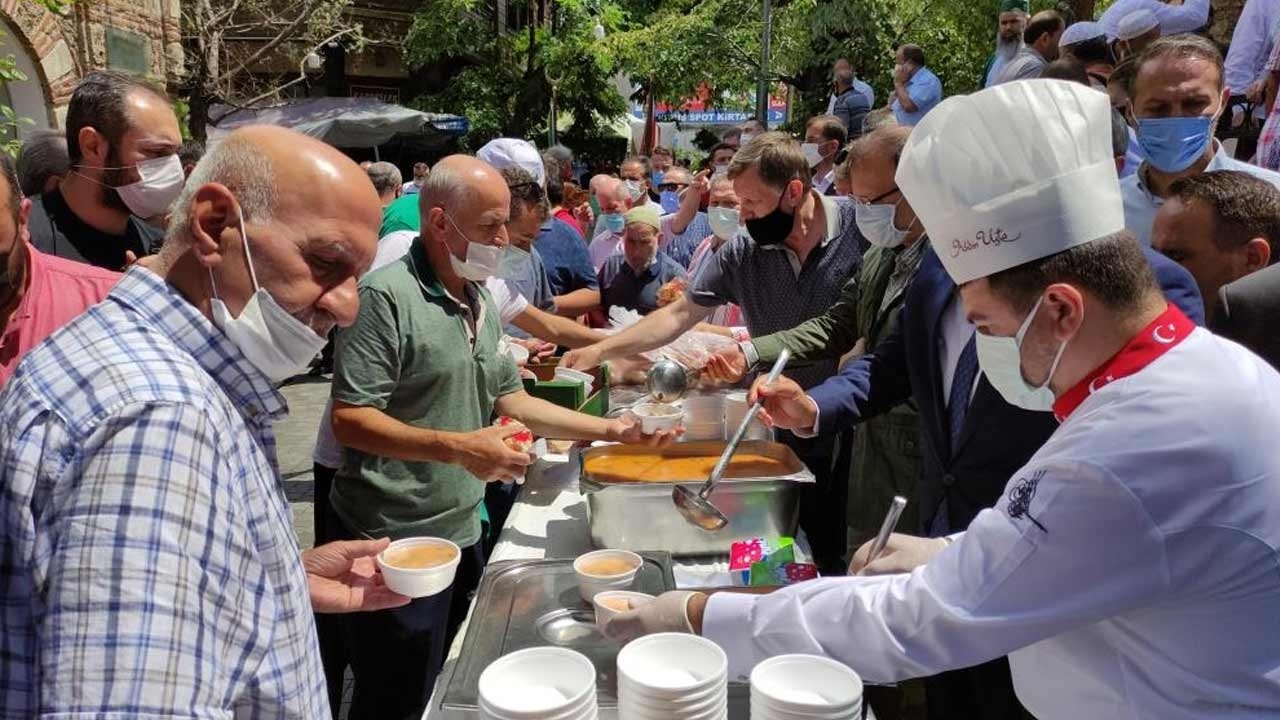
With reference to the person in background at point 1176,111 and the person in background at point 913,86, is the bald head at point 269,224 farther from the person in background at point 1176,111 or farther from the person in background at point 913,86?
the person in background at point 913,86

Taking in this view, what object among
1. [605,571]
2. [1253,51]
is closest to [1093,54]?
[1253,51]

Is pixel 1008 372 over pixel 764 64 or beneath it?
over

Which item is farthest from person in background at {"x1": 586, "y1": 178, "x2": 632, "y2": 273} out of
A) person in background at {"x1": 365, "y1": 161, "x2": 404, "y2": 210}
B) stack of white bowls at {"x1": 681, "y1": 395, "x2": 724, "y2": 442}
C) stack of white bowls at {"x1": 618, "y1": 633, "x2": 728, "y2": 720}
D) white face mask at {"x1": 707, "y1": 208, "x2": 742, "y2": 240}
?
stack of white bowls at {"x1": 618, "y1": 633, "x2": 728, "y2": 720}

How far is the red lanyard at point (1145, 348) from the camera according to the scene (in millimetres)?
1191

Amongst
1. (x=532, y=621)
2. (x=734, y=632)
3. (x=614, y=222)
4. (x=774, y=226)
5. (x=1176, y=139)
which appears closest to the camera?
(x=734, y=632)

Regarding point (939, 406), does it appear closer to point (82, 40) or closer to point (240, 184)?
point (240, 184)

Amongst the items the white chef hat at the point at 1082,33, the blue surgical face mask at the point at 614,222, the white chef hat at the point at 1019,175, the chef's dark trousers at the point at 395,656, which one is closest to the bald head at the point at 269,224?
the white chef hat at the point at 1019,175

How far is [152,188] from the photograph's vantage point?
9.51 ft

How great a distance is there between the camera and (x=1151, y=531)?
43.5 inches

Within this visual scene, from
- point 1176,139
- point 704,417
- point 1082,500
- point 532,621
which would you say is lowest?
point 704,417

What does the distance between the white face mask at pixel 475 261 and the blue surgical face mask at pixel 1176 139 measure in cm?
242

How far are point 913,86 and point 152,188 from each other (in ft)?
22.0

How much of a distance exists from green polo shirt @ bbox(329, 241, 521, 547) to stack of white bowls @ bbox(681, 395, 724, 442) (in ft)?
2.72

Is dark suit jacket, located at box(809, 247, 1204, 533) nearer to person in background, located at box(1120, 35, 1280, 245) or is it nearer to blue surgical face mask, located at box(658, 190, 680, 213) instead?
person in background, located at box(1120, 35, 1280, 245)
